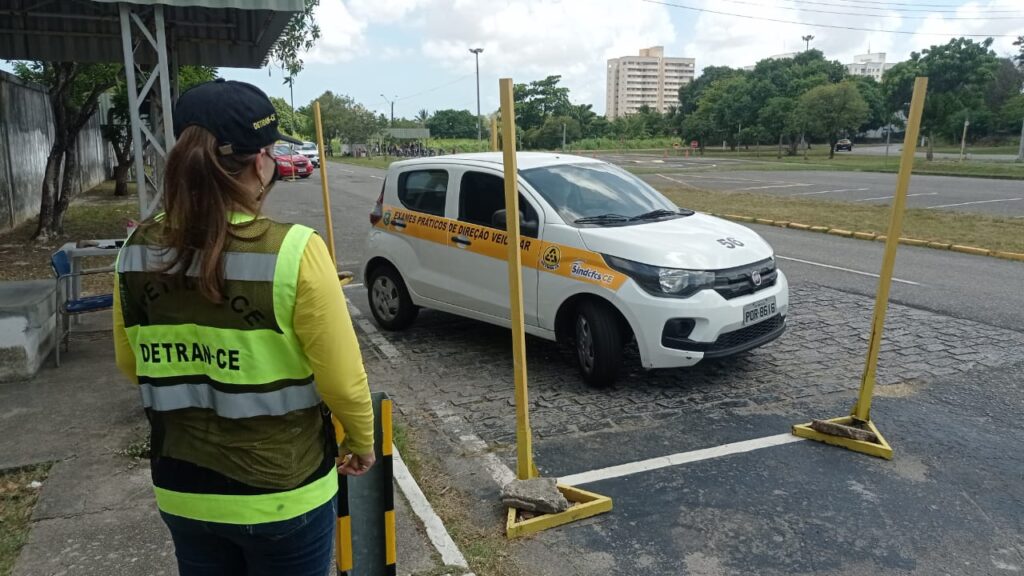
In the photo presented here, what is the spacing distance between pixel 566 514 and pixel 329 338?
241 centimetres

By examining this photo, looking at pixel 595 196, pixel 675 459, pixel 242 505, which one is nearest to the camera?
pixel 242 505

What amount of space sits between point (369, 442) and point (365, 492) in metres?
0.83

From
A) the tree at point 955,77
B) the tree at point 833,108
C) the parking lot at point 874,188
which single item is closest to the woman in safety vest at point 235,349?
the parking lot at point 874,188

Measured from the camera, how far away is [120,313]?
2031 mm

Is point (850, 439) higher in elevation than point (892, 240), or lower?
lower

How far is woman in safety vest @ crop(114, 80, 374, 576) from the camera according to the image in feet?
5.68

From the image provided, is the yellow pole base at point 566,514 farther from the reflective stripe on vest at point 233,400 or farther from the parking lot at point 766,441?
the reflective stripe on vest at point 233,400

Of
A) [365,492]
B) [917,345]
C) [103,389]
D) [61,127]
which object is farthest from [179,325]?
[61,127]

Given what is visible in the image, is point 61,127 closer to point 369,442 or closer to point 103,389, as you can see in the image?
point 103,389

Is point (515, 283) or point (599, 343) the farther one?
point (599, 343)

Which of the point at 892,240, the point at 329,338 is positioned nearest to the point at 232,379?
the point at 329,338

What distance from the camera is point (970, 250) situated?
38.9 ft

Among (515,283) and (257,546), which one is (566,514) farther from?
(257,546)

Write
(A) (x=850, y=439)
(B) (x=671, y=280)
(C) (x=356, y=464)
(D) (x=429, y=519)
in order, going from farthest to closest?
(B) (x=671, y=280), (A) (x=850, y=439), (D) (x=429, y=519), (C) (x=356, y=464)
